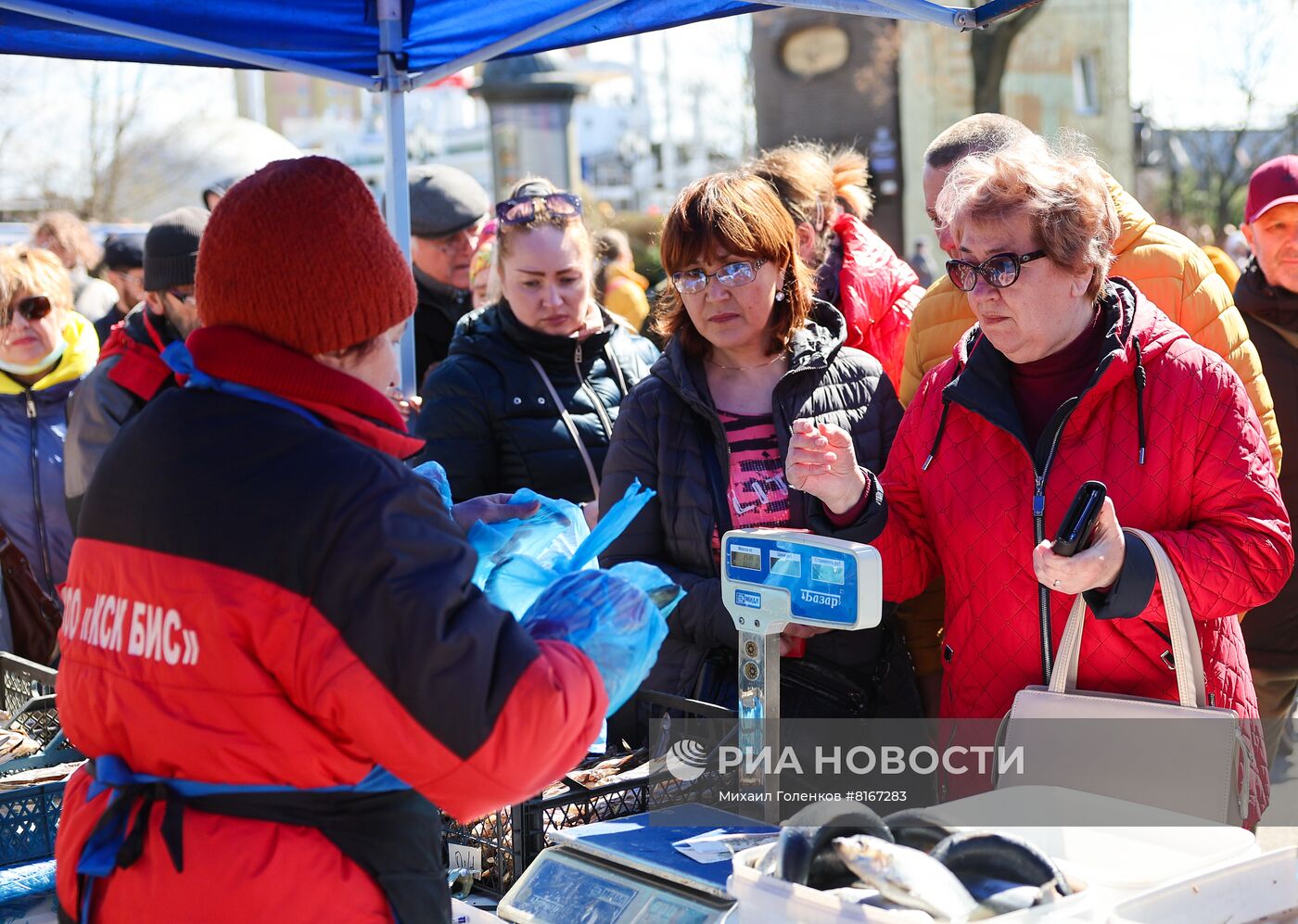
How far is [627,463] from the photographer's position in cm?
267

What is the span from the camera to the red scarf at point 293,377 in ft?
4.68

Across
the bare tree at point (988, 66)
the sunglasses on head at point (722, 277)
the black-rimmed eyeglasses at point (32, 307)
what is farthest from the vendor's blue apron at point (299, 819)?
the bare tree at point (988, 66)

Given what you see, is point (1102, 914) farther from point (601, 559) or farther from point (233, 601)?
point (601, 559)

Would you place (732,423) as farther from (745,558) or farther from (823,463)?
(745,558)

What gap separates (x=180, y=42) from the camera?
9.17ft

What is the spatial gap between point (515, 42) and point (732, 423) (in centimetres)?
106

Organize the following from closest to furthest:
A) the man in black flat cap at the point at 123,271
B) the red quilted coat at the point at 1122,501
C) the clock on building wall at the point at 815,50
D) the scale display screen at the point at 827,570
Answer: the scale display screen at the point at 827,570
the red quilted coat at the point at 1122,501
the man in black flat cap at the point at 123,271
the clock on building wall at the point at 815,50

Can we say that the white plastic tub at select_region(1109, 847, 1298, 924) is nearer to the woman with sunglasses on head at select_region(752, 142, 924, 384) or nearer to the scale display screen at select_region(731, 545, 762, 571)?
the scale display screen at select_region(731, 545, 762, 571)

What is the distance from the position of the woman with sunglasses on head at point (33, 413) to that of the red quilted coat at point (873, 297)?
2.43 meters

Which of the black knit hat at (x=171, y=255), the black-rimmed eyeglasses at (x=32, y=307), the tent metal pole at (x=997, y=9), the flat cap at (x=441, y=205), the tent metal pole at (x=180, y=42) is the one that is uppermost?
the tent metal pole at (x=180, y=42)

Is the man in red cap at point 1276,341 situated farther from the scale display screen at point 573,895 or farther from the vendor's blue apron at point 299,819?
the vendor's blue apron at point 299,819

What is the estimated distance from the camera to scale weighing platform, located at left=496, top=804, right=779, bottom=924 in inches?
66.0

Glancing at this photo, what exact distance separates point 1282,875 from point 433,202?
3553mm

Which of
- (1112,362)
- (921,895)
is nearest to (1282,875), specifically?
(921,895)
